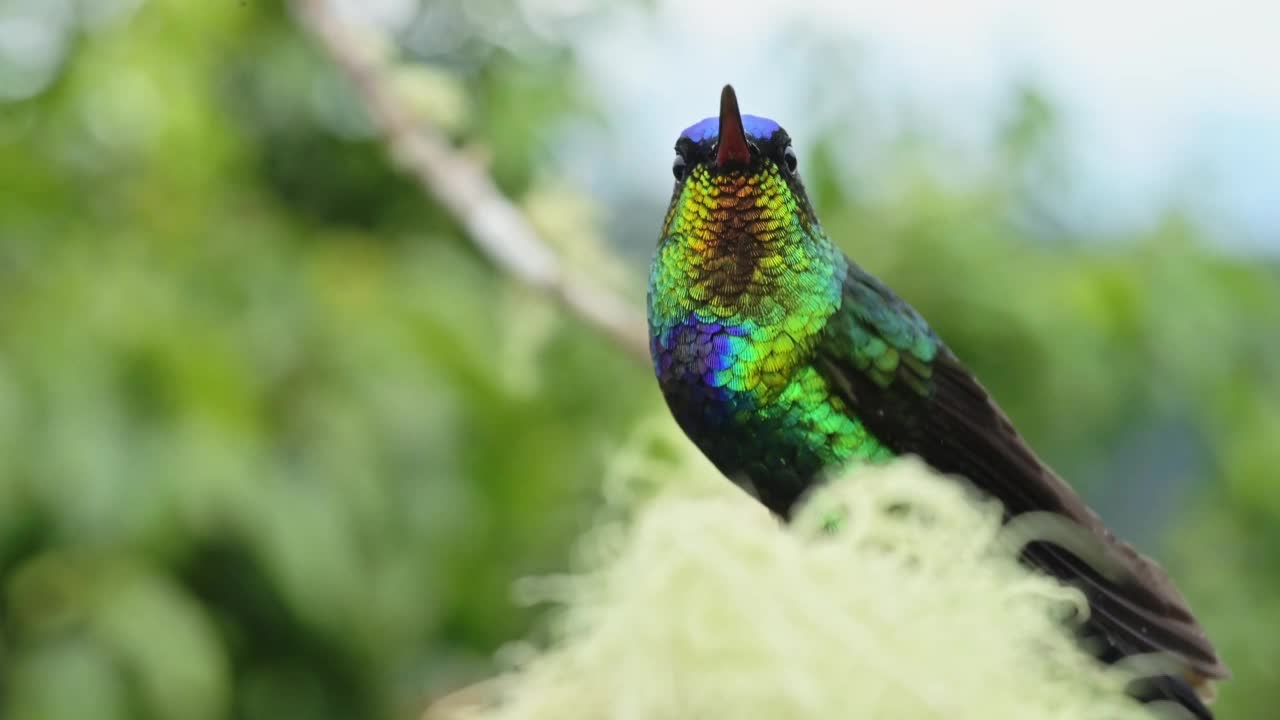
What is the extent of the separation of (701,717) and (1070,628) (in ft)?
0.68

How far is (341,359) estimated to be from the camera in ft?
5.62

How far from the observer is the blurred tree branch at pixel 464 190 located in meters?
1.23

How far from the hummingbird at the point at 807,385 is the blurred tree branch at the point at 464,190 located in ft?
1.71

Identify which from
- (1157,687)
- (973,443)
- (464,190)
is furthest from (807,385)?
(464,190)

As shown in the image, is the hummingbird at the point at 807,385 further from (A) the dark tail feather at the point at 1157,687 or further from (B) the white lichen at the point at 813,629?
(B) the white lichen at the point at 813,629

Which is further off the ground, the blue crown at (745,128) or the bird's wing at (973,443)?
the blue crown at (745,128)

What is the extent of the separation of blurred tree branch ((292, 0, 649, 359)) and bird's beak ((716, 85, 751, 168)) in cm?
59

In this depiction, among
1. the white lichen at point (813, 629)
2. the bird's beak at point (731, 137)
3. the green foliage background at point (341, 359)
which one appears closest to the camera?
the white lichen at point (813, 629)

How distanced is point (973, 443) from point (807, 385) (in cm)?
8

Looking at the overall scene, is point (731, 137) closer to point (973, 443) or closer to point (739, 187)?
point (739, 187)

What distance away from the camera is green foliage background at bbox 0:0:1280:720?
1484 millimetres

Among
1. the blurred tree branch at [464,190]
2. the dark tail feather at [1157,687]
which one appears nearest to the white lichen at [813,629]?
the dark tail feather at [1157,687]

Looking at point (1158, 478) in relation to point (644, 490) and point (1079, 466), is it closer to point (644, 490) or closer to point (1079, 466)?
point (1079, 466)

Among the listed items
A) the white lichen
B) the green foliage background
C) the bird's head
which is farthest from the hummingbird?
the green foliage background
